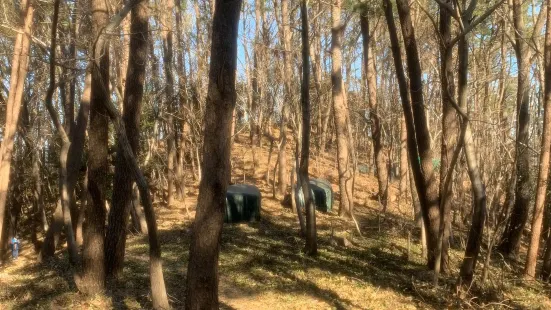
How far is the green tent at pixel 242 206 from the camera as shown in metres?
15.0

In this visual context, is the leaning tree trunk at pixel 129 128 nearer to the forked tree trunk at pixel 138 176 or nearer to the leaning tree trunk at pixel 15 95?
the forked tree trunk at pixel 138 176

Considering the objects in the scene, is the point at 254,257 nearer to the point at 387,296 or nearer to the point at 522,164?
the point at 387,296

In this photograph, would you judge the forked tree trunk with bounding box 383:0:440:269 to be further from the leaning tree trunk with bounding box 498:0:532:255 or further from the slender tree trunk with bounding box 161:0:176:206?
the slender tree trunk with bounding box 161:0:176:206

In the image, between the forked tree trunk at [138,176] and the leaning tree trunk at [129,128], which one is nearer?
the forked tree trunk at [138,176]

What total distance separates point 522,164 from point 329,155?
1615cm

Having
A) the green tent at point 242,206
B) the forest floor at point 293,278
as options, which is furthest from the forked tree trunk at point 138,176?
the green tent at point 242,206

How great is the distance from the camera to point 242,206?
1514 cm

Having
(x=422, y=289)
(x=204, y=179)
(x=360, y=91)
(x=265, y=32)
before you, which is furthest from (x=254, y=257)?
(x=360, y=91)

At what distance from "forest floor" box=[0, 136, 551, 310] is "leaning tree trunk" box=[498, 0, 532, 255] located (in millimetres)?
1093

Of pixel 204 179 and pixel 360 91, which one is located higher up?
pixel 360 91

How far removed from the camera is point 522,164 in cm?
1204

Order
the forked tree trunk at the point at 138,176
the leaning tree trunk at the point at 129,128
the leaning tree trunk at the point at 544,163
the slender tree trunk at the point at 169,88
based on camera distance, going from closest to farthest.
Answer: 1. the forked tree trunk at the point at 138,176
2. the leaning tree trunk at the point at 129,128
3. the leaning tree trunk at the point at 544,163
4. the slender tree trunk at the point at 169,88

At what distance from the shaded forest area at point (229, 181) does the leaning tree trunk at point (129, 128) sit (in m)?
0.03

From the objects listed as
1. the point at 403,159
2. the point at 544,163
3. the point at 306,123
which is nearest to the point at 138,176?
the point at 306,123
